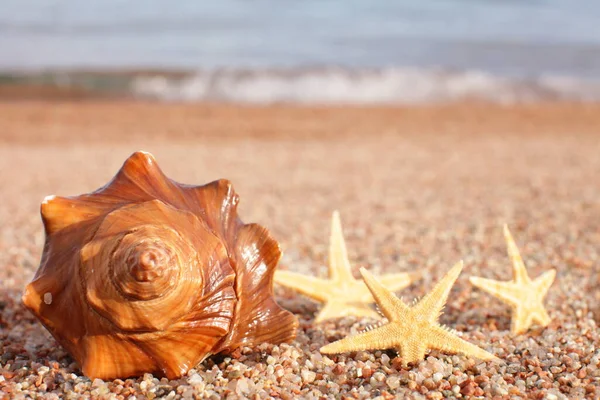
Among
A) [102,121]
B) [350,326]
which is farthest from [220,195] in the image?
[102,121]

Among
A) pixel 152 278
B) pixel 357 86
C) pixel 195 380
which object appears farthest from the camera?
pixel 357 86

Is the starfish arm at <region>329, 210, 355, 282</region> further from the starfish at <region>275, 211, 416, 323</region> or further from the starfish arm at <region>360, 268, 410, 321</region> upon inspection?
the starfish arm at <region>360, 268, 410, 321</region>

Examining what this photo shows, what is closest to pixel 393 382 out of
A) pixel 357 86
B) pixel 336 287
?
pixel 336 287

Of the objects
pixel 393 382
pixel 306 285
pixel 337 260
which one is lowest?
pixel 393 382

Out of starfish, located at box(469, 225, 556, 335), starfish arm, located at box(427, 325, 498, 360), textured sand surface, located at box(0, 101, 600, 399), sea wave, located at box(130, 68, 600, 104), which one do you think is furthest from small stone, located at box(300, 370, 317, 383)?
sea wave, located at box(130, 68, 600, 104)

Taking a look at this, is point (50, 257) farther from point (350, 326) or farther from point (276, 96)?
point (276, 96)

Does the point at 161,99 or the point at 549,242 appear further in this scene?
the point at 161,99

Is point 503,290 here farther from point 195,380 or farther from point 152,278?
point 152,278
